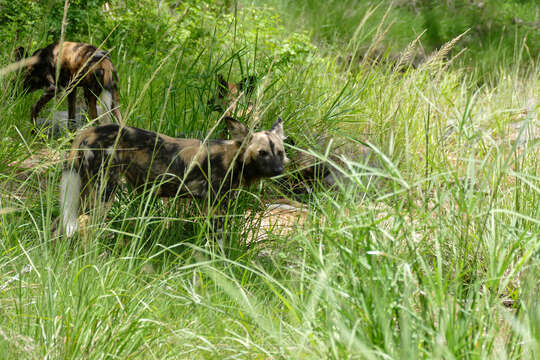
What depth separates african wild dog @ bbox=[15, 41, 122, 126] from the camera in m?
5.19

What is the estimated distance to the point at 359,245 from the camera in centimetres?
219

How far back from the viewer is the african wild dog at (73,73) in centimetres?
519

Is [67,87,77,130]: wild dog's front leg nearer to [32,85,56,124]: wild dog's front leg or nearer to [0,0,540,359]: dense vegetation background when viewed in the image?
[32,85,56,124]: wild dog's front leg

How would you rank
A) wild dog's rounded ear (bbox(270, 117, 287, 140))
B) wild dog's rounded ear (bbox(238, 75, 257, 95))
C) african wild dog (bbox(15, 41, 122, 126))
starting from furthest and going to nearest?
1. african wild dog (bbox(15, 41, 122, 126))
2. wild dog's rounded ear (bbox(238, 75, 257, 95))
3. wild dog's rounded ear (bbox(270, 117, 287, 140))

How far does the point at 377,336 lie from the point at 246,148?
1960 mm

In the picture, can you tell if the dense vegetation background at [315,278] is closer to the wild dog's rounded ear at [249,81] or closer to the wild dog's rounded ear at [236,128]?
the wild dog's rounded ear at [249,81]

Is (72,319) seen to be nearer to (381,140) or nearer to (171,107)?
(171,107)

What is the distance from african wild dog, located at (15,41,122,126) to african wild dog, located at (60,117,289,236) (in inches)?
59.0

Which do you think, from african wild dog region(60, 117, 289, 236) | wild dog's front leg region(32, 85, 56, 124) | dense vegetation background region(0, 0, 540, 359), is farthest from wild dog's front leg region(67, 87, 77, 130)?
african wild dog region(60, 117, 289, 236)

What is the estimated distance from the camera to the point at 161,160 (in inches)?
146

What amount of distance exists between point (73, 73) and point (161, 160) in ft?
7.48

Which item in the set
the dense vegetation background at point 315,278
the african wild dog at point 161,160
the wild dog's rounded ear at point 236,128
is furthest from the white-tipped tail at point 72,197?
the wild dog's rounded ear at point 236,128

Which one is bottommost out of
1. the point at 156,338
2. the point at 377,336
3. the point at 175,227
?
the point at 175,227

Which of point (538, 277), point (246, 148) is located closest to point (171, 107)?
point (246, 148)
